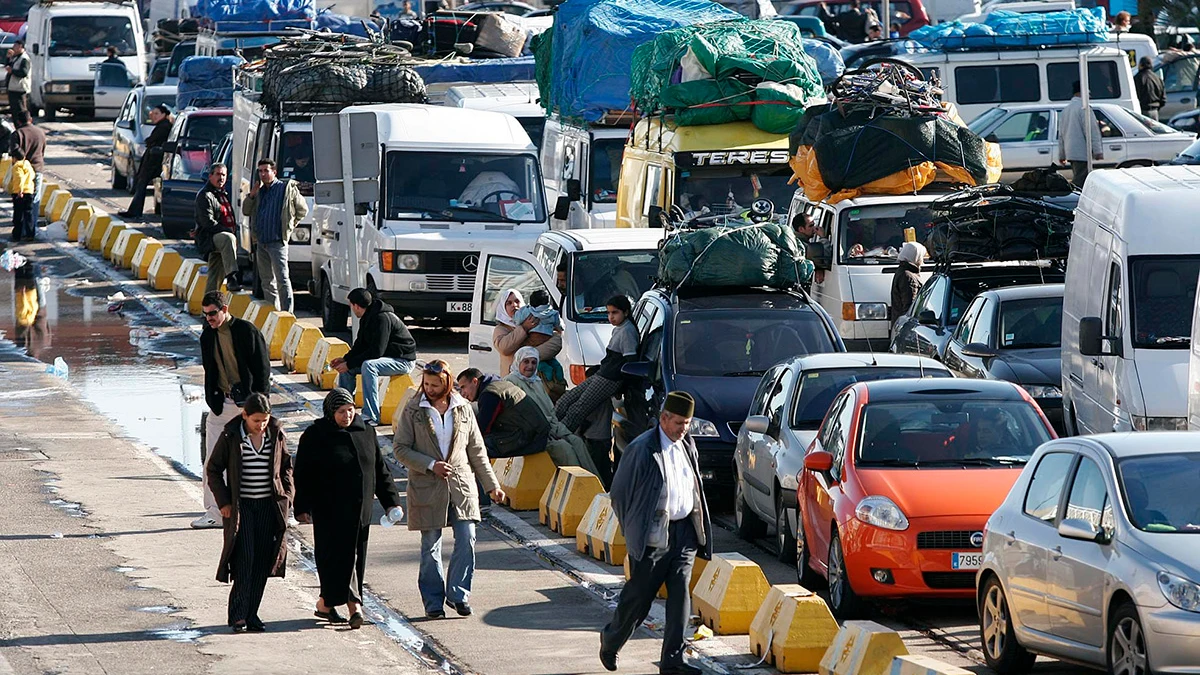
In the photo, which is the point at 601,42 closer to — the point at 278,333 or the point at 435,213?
the point at 435,213

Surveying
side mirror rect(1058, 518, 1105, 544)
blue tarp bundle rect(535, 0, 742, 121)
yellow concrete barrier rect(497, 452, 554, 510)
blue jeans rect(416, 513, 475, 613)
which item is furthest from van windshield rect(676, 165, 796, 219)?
side mirror rect(1058, 518, 1105, 544)

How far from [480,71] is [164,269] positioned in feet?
20.8

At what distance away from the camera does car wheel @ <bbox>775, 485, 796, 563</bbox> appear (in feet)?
45.2

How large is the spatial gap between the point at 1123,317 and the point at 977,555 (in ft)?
10.8

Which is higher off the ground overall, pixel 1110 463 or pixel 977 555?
pixel 1110 463

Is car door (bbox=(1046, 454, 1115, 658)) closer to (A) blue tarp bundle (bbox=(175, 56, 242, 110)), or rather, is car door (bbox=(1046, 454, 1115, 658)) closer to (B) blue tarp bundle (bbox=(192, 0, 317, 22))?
(A) blue tarp bundle (bbox=(175, 56, 242, 110))

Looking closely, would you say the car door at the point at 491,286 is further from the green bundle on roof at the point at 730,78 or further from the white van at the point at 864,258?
the green bundle on roof at the point at 730,78

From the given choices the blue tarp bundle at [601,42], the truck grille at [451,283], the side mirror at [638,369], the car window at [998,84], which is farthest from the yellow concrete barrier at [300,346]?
the car window at [998,84]

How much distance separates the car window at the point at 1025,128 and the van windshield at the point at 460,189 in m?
10.6

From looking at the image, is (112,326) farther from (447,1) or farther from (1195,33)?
(447,1)

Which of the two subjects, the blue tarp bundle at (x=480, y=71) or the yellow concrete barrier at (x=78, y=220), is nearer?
the blue tarp bundle at (x=480, y=71)

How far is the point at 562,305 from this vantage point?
18.8 m

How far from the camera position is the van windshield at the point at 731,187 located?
2231cm

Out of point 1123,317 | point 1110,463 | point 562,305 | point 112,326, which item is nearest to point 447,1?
point 112,326
